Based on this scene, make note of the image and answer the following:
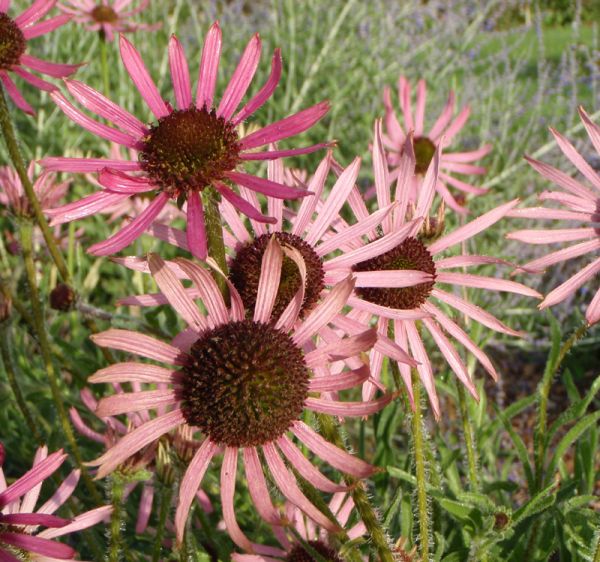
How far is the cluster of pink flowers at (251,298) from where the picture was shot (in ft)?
3.61

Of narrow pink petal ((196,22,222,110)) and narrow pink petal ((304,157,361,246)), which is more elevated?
narrow pink petal ((196,22,222,110))

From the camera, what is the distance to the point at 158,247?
11.0 feet

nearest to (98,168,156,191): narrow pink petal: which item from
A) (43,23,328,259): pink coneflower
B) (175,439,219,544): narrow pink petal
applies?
(43,23,328,259): pink coneflower

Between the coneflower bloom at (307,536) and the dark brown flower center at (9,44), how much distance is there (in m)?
1.14

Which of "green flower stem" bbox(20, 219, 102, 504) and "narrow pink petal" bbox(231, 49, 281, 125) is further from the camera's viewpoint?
"green flower stem" bbox(20, 219, 102, 504)

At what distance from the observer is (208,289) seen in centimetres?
115

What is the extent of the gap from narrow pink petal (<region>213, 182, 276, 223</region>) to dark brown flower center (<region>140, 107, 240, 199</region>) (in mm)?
29

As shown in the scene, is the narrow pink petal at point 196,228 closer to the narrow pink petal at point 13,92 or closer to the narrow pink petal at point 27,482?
the narrow pink petal at point 27,482

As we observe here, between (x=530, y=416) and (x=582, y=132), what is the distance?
159cm

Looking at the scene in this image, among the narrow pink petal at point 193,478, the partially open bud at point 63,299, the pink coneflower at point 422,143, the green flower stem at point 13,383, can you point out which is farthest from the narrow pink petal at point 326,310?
the pink coneflower at point 422,143

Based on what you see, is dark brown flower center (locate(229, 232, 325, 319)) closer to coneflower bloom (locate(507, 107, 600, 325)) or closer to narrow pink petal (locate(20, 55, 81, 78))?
coneflower bloom (locate(507, 107, 600, 325))

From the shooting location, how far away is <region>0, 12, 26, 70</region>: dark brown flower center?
165cm

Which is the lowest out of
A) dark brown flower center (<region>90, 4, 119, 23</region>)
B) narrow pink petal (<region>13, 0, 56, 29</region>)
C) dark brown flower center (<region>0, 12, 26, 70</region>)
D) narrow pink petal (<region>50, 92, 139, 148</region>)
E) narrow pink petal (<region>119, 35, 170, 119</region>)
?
narrow pink petal (<region>50, 92, 139, 148</region>)

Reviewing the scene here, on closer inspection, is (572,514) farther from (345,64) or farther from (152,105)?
(345,64)
